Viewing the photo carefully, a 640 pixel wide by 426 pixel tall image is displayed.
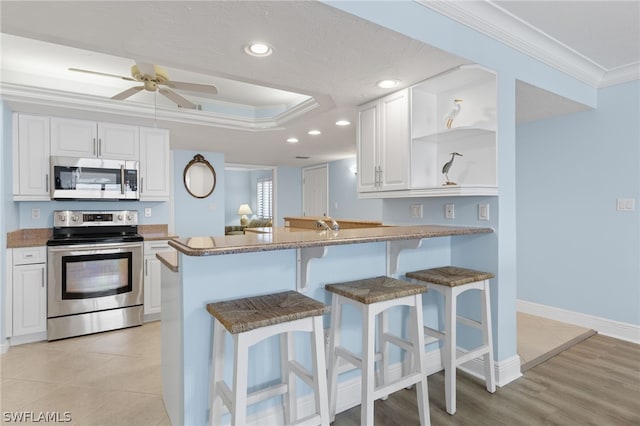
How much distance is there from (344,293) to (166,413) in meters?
1.31

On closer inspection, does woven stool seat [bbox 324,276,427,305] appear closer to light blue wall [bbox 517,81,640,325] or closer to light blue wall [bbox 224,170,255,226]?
light blue wall [bbox 517,81,640,325]

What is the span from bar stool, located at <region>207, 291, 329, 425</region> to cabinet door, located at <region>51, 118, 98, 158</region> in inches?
116

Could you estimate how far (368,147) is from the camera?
114 inches

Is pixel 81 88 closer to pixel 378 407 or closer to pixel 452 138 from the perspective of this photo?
pixel 452 138

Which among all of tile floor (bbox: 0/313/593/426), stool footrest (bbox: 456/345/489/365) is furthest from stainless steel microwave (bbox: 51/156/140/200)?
stool footrest (bbox: 456/345/489/365)

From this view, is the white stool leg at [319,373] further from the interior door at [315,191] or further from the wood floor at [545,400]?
the interior door at [315,191]

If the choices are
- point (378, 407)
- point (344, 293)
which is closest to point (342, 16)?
point (344, 293)

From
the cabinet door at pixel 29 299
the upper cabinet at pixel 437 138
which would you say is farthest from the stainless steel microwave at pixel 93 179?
the upper cabinet at pixel 437 138

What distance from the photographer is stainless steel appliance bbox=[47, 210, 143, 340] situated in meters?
3.18

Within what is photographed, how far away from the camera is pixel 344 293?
1.81 m

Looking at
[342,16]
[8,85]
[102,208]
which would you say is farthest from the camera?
[102,208]

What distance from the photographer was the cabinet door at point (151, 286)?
3627 millimetres

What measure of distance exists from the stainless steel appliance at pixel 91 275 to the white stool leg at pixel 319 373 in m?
2.76

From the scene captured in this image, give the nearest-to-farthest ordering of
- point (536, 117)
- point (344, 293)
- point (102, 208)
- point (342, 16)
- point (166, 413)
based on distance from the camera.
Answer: point (342, 16) < point (344, 293) < point (166, 413) < point (536, 117) < point (102, 208)
